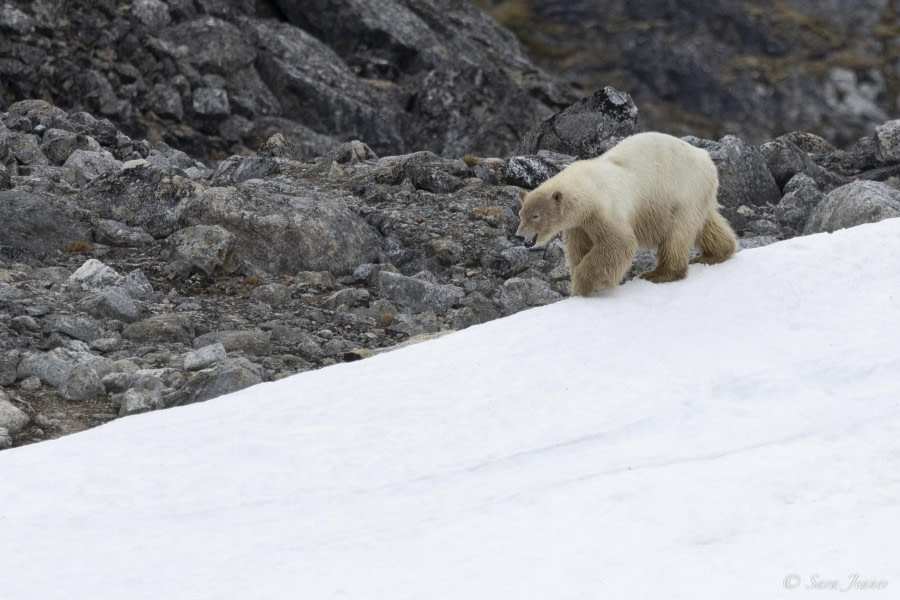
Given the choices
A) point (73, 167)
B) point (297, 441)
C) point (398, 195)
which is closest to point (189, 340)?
point (297, 441)

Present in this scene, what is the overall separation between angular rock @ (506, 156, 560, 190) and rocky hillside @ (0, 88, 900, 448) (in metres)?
0.04

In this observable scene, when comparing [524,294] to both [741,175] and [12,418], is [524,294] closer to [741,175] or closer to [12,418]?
[12,418]

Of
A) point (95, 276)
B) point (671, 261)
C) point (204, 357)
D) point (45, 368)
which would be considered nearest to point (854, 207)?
point (671, 261)

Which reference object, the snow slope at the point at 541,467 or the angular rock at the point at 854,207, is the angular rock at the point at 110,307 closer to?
the snow slope at the point at 541,467

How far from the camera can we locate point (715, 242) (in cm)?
1240

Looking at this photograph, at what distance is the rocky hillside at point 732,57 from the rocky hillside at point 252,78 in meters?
46.1

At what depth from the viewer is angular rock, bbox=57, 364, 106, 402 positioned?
12195mm

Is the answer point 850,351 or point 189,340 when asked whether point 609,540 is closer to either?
point 850,351

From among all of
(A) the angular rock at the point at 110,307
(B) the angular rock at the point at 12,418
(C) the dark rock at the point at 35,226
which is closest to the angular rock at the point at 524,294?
(A) the angular rock at the point at 110,307

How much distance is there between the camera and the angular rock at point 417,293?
52.8 feet

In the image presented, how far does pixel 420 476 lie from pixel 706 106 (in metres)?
86.3

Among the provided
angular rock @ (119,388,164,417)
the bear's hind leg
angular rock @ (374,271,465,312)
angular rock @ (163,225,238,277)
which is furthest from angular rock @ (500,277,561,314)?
angular rock @ (119,388,164,417)

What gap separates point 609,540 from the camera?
7910mm

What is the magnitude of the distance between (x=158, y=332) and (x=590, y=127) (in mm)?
14611
